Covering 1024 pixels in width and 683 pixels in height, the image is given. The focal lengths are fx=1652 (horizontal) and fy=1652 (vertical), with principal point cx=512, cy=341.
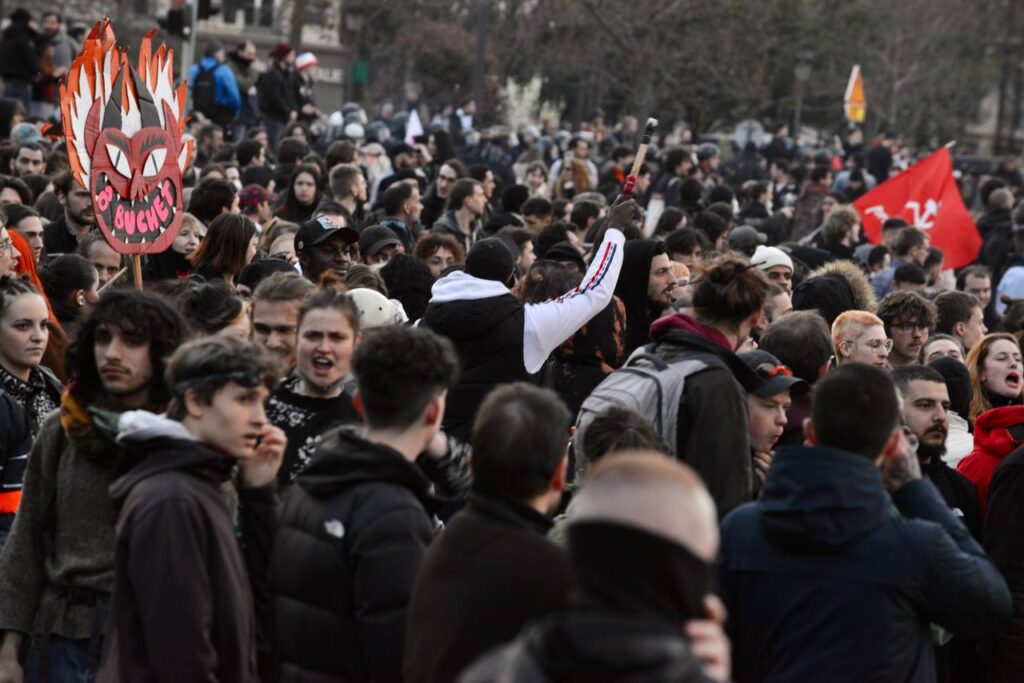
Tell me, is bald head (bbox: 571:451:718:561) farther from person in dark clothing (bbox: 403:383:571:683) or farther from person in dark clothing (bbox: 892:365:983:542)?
person in dark clothing (bbox: 892:365:983:542)

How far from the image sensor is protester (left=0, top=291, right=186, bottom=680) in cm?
486

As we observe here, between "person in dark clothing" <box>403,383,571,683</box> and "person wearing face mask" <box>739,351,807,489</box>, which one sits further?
"person wearing face mask" <box>739,351,807,489</box>

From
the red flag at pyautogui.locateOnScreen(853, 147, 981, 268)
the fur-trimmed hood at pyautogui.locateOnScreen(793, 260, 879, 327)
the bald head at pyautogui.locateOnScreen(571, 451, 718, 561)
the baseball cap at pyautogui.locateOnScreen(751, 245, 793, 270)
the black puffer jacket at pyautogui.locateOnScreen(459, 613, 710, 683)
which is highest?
the bald head at pyautogui.locateOnScreen(571, 451, 718, 561)

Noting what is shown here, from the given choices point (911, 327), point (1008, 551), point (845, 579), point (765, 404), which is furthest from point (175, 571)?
point (911, 327)

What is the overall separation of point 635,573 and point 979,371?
5777mm

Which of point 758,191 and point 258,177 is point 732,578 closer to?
point 258,177

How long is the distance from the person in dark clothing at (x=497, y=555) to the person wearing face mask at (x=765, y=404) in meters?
1.95

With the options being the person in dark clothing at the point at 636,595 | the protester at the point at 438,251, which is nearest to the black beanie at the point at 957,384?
the protester at the point at 438,251

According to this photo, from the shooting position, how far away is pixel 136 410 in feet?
15.8

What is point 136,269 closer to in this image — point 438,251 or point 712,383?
point 438,251

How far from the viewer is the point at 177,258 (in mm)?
9711

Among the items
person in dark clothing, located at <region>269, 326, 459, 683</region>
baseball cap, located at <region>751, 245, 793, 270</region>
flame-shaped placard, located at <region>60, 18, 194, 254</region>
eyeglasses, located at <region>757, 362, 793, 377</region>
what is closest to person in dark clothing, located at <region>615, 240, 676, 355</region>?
baseball cap, located at <region>751, 245, 793, 270</region>

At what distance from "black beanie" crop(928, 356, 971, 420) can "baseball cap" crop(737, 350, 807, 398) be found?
1979mm


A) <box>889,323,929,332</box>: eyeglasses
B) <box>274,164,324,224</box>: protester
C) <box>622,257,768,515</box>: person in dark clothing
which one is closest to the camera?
<box>622,257,768,515</box>: person in dark clothing
